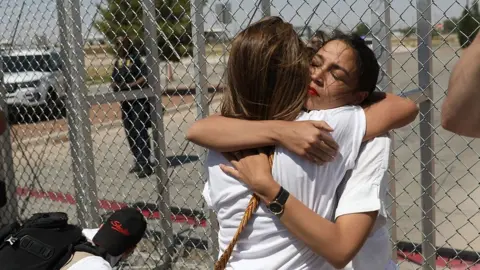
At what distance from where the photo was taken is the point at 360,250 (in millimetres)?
1706

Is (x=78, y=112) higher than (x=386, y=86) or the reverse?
the reverse

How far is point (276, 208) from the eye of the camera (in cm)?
160

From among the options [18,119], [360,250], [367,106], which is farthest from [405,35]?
[18,119]

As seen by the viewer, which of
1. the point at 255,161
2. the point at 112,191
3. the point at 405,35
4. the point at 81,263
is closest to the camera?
the point at 255,161

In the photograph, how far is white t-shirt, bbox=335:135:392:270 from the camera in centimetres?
158

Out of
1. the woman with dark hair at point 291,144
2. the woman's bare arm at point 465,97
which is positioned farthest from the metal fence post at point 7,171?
the woman's bare arm at point 465,97

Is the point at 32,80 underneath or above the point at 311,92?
underneath

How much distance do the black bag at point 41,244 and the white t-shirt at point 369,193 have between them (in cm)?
134

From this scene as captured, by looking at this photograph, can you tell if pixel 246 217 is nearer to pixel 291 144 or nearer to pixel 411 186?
pixel 291 144

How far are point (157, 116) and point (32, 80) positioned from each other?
2.45 m

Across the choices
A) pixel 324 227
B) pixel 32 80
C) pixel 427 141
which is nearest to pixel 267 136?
pixel 324 227

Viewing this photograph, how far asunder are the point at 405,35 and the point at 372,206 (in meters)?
1.63

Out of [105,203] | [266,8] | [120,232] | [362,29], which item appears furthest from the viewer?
[105,203]

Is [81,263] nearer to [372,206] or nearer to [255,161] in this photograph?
[255,161]
